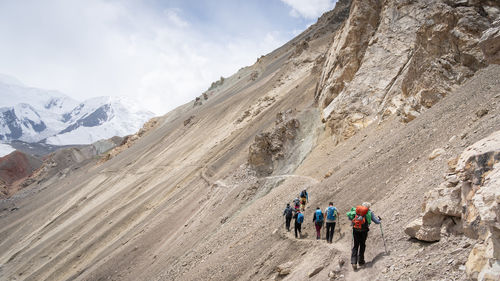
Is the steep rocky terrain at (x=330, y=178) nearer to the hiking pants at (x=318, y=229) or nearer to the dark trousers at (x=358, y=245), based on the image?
the dark trousers at (x=358, y=245)

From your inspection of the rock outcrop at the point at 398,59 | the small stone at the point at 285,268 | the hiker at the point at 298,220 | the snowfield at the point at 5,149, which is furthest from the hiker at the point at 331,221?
the snowfield at the point at 5,149

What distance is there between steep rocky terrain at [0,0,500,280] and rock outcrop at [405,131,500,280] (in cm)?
3

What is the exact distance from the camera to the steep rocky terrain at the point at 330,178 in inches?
297

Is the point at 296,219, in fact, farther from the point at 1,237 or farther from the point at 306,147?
the point at 1,237

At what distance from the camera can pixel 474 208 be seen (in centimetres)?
529

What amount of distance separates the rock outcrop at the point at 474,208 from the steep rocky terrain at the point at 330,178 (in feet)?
0.10

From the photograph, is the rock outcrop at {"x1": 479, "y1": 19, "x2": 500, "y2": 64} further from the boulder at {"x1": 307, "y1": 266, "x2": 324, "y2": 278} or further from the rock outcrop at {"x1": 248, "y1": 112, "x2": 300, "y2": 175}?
the rock outcrop at {"x1": 248, "y1": 112, "x2": 300, "y2": 175}

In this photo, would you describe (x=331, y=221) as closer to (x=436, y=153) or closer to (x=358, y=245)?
(x=358, y=245)

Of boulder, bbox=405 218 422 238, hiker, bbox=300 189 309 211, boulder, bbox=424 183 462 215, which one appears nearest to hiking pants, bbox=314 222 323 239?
A: hiker, bbox=300 189 309 211

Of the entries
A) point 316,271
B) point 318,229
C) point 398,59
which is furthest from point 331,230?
point 398,59

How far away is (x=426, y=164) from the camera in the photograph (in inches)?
385

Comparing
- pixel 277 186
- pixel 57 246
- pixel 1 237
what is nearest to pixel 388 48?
pixel 277 186

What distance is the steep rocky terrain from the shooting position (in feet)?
24.8

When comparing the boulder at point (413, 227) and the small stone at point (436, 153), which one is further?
the small stone at point (436, 153)
